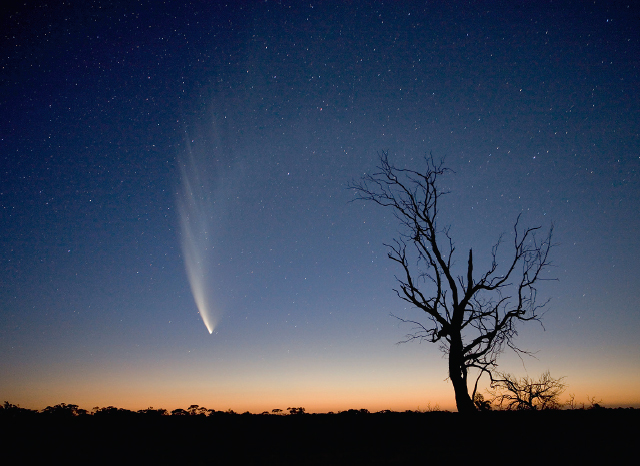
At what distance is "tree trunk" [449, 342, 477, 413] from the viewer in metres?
9.74

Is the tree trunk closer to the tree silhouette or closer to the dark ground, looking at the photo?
the dark ground

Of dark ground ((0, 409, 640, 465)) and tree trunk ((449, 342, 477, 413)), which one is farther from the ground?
tree trunk ((449, 342, 477, 413))

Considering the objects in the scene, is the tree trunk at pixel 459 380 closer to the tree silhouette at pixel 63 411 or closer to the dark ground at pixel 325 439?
the dark ground at pixel 325 439

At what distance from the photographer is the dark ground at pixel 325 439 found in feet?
31.1

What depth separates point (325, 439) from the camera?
37.7 feet

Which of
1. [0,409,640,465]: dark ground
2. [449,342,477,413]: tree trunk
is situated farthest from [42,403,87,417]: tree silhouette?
[449,342,477,413]: tree trunk

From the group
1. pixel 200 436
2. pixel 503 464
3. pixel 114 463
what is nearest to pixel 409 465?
pixel 503 464

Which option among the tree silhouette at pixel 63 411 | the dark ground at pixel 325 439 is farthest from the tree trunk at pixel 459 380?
the tree silhouette at pixel 63 411

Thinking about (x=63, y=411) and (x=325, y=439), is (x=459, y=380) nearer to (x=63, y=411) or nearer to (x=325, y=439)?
(x=325, y=439)

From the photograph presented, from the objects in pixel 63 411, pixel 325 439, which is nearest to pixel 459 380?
pixel 325 439

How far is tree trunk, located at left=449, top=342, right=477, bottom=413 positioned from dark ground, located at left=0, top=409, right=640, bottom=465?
0.26 m

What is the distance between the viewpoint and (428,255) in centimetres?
1116

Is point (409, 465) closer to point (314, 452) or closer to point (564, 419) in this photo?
point (314, 452)

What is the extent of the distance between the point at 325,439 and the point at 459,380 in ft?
15.2
